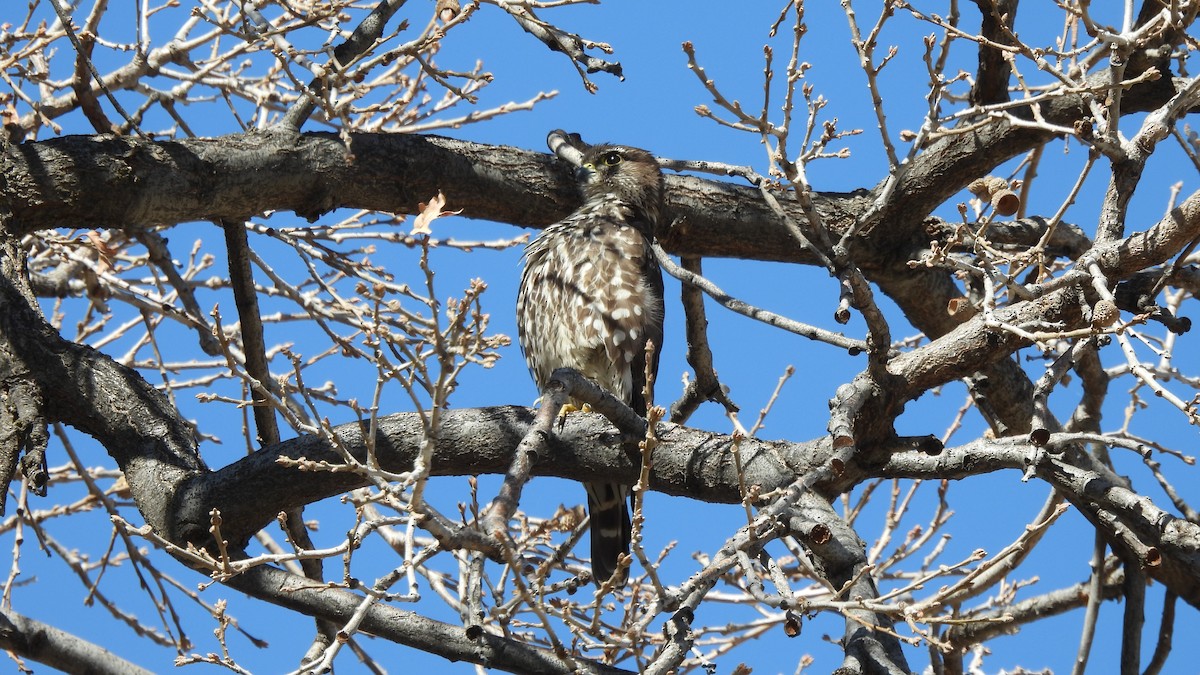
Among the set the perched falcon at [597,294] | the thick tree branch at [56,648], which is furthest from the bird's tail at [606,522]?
the thick tree branch at [56,648]

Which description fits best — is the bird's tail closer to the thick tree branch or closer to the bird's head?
the bird's head

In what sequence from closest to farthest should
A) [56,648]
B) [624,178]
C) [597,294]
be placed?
[56,648] < [597,294] < [624,178]

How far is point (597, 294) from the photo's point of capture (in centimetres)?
461

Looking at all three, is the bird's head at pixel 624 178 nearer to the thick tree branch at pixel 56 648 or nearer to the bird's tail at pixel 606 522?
the bird's tail at pixel 606 522

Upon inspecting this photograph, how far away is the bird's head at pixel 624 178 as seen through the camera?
4.81 metres

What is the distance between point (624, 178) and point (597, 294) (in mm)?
607

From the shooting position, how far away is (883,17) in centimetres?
298

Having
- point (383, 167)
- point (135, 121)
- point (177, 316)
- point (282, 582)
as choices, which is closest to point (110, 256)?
point (177, 316)

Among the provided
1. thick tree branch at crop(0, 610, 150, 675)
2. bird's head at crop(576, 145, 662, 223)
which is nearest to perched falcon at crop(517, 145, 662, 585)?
bird's head at crop(576, 145, 662, 223)

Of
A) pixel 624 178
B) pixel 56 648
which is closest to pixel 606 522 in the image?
pixel 624 178

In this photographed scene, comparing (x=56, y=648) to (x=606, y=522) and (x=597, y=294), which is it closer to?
(x=606, y=522)

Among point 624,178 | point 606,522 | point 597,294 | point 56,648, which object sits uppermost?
point 624,178

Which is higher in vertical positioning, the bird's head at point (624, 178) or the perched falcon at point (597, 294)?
the bird's head at point (624, 178)

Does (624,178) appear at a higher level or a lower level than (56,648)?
higher
